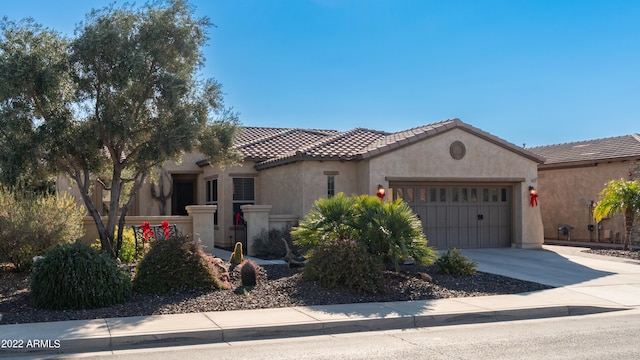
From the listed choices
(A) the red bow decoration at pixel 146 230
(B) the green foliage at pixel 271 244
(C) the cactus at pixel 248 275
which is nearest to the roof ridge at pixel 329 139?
(B) the green foliage at pixel 271 244

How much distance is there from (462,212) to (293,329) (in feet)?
40.7

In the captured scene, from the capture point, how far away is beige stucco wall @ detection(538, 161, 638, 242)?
24341mm

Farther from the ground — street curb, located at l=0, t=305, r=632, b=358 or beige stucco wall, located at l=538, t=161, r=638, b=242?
beige stucco wall, located at l=538, t=161, r=638, b=242

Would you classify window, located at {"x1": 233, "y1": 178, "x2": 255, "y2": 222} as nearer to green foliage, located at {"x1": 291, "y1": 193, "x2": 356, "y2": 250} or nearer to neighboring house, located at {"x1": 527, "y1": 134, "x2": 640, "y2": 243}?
green foliage, located at {"x1": 291, "y1": 193, "x2": 356, "y2": 250}

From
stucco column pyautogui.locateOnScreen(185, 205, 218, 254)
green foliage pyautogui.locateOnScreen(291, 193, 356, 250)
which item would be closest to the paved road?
green foliage pyautogui.locateOnScreen(291, 193, 356, 250)

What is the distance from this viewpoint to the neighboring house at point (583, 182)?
24156 mm

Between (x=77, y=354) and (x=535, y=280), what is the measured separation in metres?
10.2

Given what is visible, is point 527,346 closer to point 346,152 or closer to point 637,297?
point 637,297

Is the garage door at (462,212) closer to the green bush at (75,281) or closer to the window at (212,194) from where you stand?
the window at (212,194)

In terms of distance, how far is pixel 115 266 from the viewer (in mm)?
11023

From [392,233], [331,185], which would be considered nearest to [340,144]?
[331,185]

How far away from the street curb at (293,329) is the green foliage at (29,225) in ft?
19.7

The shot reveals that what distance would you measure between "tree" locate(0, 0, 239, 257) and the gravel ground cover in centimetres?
297

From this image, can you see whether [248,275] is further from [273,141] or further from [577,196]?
[577,196]
